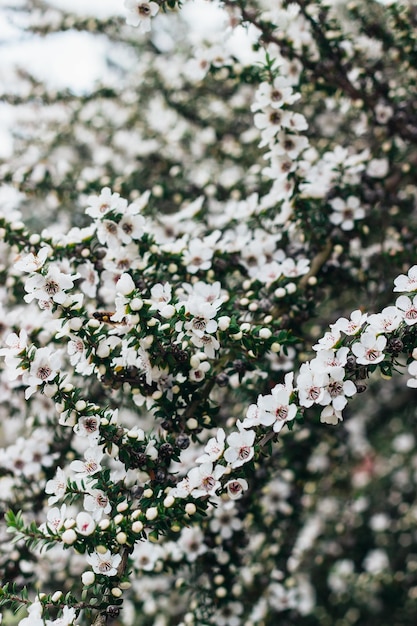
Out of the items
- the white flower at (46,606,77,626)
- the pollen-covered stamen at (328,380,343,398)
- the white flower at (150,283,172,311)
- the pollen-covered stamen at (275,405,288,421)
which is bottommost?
the white flower at (46,606,77,626)

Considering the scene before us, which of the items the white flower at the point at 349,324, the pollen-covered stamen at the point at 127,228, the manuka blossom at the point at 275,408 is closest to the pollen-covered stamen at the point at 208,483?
the manuka blossom at the point at 275,408

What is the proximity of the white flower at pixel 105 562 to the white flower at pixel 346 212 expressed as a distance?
216cm

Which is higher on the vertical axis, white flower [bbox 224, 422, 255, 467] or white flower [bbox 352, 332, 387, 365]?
white flower [bbox 352, 332, 387, 365]

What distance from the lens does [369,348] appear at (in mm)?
2451

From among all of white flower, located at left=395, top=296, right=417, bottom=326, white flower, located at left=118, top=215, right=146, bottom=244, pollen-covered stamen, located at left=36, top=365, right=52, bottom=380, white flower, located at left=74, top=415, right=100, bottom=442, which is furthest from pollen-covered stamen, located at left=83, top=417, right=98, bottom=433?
white flower, located at left=395, top=296, right=417, bottom=326

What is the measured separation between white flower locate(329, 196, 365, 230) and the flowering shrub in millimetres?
12

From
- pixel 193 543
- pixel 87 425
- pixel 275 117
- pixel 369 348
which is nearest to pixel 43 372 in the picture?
pixel 87 425

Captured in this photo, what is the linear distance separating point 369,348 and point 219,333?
0.64 metres

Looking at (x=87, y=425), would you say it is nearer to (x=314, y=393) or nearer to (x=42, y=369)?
(x=42, y=369)

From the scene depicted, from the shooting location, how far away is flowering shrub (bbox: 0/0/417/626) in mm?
2582

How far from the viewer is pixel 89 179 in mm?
4473

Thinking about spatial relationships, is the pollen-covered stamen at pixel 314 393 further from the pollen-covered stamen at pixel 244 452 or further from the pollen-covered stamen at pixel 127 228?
the pollen-covered stamen at pixel 127 228

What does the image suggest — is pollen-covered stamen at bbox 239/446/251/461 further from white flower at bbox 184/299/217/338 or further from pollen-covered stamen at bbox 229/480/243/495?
white flower at bbox 184/299/217/338

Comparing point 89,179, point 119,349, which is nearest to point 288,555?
point 119,349
